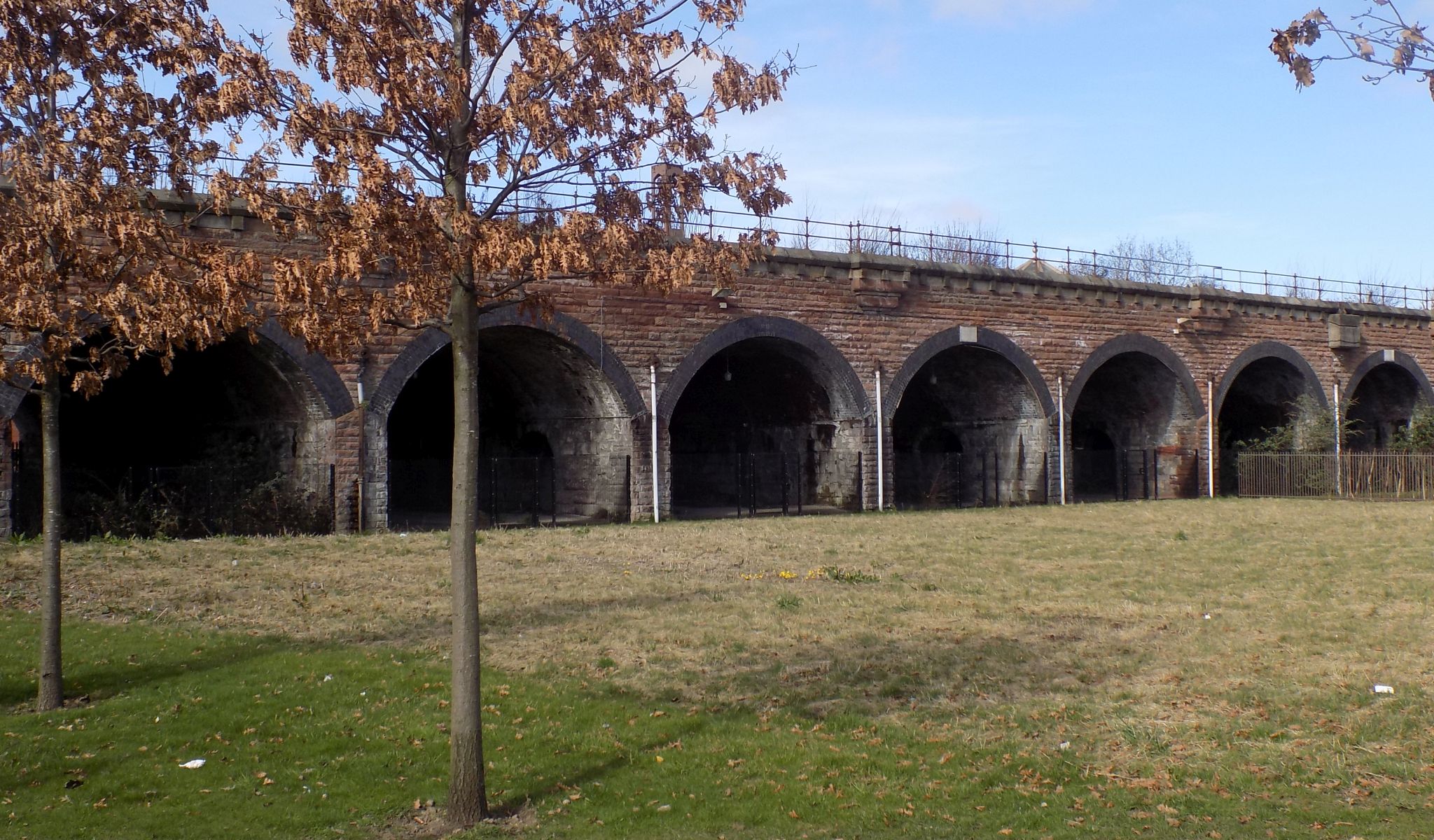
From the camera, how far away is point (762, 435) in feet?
87.8

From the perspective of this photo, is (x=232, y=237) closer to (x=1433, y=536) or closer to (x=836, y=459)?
(x=836, y=459)

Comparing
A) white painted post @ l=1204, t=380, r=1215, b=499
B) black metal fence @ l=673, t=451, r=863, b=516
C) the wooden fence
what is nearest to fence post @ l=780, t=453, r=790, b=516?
black metal fence @ l=673, t=451, r=863, b=516

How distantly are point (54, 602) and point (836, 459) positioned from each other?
1747cm

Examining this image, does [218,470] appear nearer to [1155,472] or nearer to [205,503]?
[205,503]

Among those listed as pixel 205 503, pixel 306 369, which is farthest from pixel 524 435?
pixel 205 503

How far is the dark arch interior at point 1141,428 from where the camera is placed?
2855 centimetres

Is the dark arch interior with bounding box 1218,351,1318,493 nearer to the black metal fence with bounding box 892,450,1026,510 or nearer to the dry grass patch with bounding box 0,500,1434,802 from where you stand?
the black metal fence with bounding box 892,450,1026,510

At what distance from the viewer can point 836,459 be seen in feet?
79.0

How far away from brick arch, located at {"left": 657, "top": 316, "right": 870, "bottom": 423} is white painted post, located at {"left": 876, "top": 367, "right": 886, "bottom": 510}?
0.26 m

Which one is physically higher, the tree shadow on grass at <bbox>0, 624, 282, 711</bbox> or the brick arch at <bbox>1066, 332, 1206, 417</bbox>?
the brick arch at <bbox>1066, 332, 1206, 417</bbox>

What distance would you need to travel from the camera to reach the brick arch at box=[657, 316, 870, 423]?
20938 mm

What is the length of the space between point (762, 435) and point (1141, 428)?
9801mm

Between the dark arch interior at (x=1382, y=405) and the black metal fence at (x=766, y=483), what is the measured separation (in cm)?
1749

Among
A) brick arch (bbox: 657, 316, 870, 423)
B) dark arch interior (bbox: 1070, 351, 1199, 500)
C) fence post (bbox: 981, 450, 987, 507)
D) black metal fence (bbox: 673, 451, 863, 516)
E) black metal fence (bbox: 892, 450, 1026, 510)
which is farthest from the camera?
dark arch interior (bbox: 1070, 351, 1199, 500)
